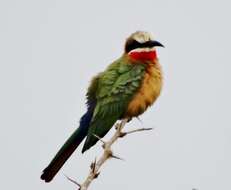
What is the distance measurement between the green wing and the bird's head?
192 millimetres

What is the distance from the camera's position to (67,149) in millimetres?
4773

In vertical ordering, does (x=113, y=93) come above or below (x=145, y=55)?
below

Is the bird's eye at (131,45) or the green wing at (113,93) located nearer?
the green wing at (113,93)

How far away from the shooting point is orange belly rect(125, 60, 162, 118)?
5.18m

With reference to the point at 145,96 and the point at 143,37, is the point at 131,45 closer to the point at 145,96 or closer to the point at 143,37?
the point at 143,37

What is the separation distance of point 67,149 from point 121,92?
A: 33.0 inches

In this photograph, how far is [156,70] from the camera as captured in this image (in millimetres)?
5477

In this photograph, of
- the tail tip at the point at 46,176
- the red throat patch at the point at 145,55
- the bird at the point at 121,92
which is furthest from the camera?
the red throat patch at the point at 145,55

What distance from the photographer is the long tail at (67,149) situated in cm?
419

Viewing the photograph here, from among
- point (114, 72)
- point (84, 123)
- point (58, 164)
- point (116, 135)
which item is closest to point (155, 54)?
point (114, 72)

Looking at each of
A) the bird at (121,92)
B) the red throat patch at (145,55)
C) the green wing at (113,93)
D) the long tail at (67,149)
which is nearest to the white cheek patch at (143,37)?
the bird at (121,92)

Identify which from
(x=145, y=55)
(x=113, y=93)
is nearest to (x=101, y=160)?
(x=113, y=93)

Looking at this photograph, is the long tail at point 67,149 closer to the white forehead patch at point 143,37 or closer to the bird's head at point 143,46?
the bird's head at point 143,46

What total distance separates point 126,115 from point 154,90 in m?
0.37
